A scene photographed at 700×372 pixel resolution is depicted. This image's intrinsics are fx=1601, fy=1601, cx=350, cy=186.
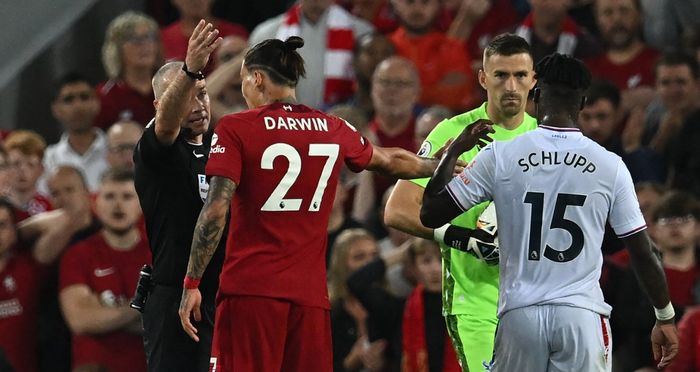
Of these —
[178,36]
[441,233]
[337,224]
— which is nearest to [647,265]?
[441,233]

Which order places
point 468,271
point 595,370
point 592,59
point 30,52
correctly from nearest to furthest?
point 595,370 < point 468,271 < point 592,59 < point 30,52

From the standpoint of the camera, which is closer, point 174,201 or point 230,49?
point 174,201

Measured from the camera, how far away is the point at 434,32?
13328 millimetres

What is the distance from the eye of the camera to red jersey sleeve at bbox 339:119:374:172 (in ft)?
25.5

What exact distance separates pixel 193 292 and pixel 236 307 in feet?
0.84

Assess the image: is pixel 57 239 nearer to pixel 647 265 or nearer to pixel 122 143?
pixel 122 143

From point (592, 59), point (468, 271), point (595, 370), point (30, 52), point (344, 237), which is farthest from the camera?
point (30, 52)

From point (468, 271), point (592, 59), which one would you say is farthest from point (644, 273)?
point (592, 59)

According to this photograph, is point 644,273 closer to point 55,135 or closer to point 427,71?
point 427,71

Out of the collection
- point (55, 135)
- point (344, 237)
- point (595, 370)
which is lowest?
point (595, 370)

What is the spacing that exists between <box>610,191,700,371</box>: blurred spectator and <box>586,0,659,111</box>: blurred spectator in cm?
223

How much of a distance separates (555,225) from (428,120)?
4947 mm

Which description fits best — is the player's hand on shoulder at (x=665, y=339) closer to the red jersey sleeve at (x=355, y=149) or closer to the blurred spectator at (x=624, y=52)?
the red jersey sleeve at (x=355, y=149)

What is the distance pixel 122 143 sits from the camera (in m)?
12.5
